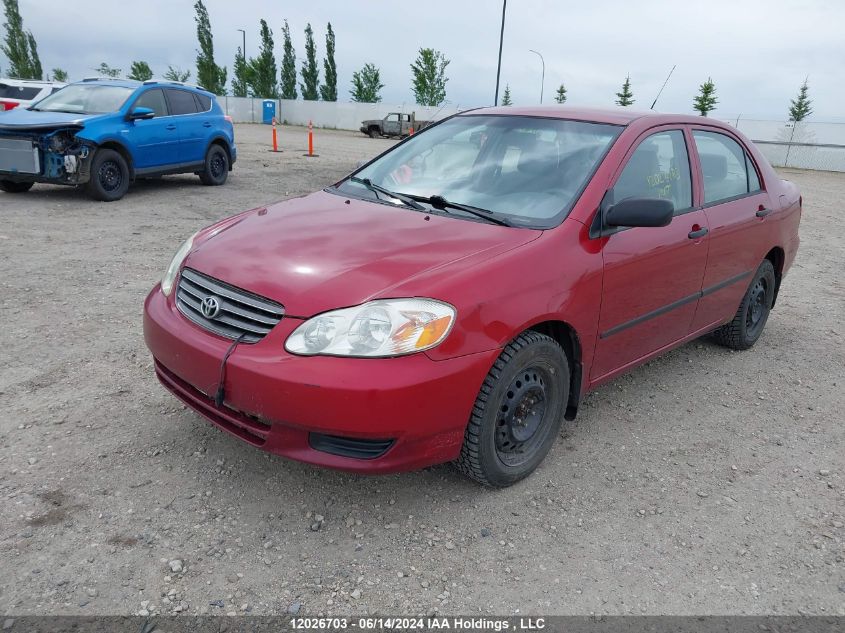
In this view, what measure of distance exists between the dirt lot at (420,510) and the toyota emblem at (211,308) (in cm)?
78

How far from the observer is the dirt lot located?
92.9 inches

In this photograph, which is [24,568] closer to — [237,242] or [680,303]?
[237,242]

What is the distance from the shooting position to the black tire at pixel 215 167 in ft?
36.6

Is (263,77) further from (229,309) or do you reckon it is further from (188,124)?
Answer: (229,309)

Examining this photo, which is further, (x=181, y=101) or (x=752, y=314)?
(x=181, y=101)

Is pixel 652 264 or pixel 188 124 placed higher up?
pixel 188 124

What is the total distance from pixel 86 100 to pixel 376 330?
352 inches

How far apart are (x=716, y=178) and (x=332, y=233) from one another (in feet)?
8.40

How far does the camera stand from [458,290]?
8.32 feet

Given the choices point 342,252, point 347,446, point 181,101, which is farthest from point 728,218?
point 181,101

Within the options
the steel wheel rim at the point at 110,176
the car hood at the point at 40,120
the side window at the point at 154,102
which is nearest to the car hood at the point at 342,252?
the car hood at the point at 40,120

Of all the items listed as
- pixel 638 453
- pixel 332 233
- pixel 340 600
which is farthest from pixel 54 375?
pixel 638 453

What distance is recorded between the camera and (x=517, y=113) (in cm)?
384

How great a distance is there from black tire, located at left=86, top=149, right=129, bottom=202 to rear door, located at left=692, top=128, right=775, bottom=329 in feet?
26.0
